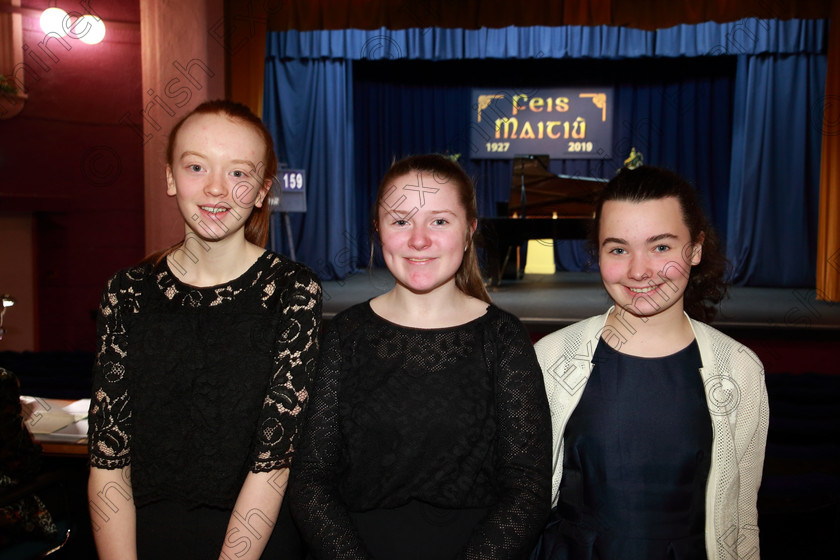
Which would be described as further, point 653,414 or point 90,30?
point 90,30

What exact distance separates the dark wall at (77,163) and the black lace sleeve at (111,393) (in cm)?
459

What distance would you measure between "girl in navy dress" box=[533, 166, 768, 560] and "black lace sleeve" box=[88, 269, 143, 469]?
1.02 metres

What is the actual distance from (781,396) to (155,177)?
192 inches

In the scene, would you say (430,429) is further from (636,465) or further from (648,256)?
(648,256)

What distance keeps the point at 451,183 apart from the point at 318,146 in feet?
26.8

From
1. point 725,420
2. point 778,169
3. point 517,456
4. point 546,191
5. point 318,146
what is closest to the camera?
point 517,456

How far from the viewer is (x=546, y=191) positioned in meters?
8.12

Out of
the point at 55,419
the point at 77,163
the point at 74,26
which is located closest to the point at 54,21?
the point at 74,26

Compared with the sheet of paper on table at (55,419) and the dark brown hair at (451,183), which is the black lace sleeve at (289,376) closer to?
the dark brown hair at (451,183)

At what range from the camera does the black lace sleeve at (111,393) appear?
1.51 meters

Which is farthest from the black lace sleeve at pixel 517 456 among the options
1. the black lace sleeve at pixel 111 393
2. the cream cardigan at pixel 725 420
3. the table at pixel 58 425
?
the table at pixel 58 425

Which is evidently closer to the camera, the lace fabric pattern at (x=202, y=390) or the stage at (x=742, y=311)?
the lace fabric pattern at (x=202, y=390)

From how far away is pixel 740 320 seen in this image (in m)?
5.53

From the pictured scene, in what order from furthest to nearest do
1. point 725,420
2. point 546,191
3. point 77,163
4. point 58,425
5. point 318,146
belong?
point 318,146, point 546,191, point 77,163, point 58,425, point 725,420
